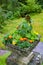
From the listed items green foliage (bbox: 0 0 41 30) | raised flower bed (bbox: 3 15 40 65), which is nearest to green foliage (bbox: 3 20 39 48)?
raised flower bed (bbox: 3 15 40 65)

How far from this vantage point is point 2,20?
995 centimetres

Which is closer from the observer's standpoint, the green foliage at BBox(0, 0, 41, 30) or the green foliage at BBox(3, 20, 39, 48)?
the green foliage at BBox(3, 20, 39, 48)

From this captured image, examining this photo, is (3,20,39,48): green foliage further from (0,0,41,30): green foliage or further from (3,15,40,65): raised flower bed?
(0,0,41,30): green foliage

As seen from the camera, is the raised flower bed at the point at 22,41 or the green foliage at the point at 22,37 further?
the green foliage at the point at 22,37

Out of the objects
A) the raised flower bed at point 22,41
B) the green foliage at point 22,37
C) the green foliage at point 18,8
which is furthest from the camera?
the green foliage at point 18,8

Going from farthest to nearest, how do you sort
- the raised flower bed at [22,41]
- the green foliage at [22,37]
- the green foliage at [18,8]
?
the green foliage at [18,8] → the green foliage at [22,37] → the raised flower bed at [22,41]

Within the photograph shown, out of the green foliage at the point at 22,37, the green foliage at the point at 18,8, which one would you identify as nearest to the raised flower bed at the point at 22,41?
the green foliage at the point at 22,37

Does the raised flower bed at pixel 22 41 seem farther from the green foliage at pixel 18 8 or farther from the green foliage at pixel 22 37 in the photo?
the green foliage at pixel 18 8

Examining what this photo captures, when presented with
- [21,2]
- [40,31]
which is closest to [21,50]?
[40,31]

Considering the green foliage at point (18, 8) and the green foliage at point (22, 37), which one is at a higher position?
the green foliage at point (22, 37)

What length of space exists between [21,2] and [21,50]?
28.0 feet

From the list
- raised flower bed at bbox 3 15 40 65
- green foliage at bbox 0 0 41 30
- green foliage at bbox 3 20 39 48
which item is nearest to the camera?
raised flower bed at bbox 3 15 40 65

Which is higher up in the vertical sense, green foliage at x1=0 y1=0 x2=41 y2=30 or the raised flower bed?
the raised flower bed

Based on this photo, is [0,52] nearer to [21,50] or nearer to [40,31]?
[21,50]
